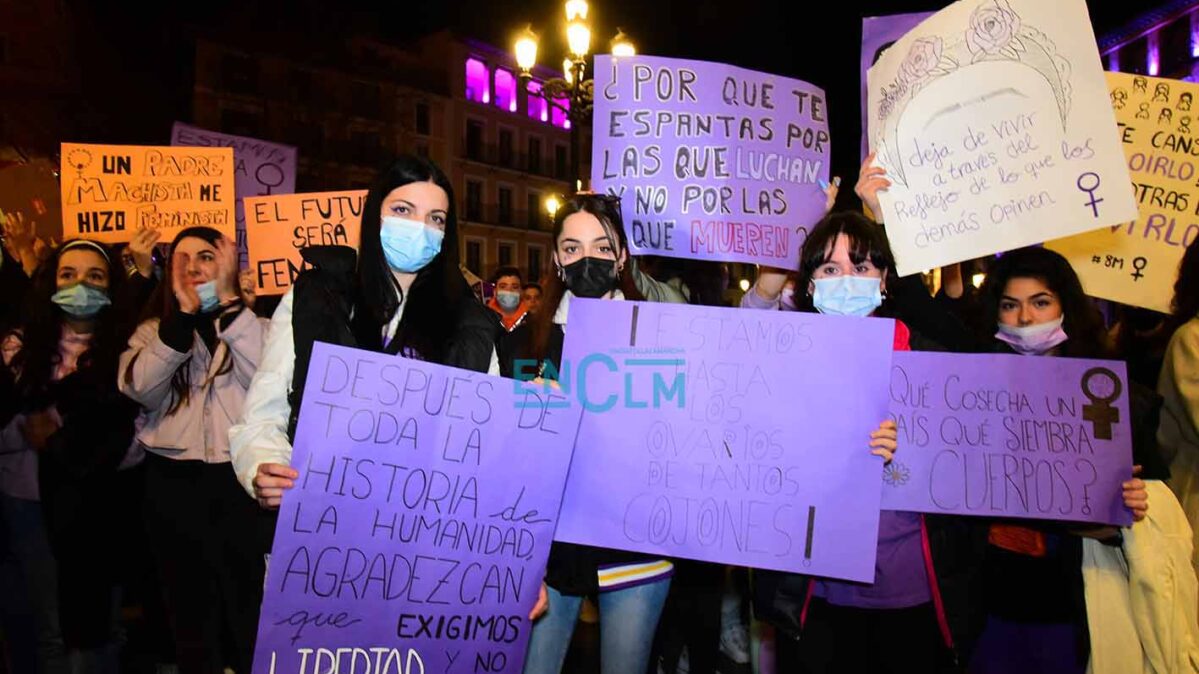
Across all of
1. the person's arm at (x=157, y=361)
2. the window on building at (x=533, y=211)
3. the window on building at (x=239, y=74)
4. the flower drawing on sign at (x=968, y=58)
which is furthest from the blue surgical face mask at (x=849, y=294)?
the window on building at (x=533, y=211)

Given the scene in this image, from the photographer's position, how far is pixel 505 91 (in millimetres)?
42656

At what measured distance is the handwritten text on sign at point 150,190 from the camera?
4.72 m

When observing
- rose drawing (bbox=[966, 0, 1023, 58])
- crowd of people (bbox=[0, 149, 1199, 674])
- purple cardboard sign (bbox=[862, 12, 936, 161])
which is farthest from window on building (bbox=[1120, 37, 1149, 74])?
rose drawing (bbox=[966, 0, 1023, 58])

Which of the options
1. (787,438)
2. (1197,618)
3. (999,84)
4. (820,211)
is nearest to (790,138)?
(820,211)

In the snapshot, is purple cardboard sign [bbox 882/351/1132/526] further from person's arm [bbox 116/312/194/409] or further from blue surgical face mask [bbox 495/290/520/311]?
blue surgical face mask [bbox 495/290/520/311]

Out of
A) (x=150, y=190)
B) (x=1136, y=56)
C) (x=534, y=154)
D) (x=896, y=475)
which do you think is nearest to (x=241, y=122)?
(x=534, y=154)

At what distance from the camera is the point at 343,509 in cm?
206

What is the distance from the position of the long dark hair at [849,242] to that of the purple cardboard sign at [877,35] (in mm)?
757

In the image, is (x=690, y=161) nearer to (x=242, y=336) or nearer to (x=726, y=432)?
(x=726, y=432)

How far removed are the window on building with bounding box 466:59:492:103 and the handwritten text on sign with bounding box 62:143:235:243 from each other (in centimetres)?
3759

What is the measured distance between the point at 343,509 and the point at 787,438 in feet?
4.50

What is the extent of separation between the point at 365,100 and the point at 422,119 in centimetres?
315

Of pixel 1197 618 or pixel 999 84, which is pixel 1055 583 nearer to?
pixel 1197 618

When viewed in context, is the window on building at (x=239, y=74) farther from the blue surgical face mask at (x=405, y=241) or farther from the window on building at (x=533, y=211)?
the blue surgical face mask at (x=405, y=241)
